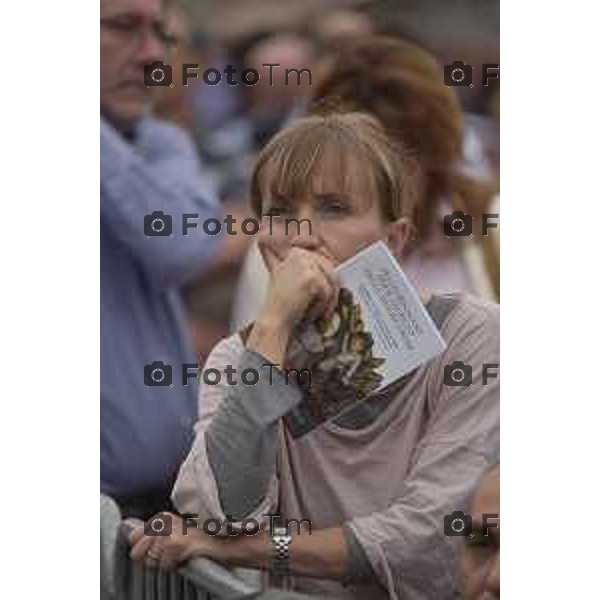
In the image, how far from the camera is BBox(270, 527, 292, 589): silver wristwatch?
6.26ft

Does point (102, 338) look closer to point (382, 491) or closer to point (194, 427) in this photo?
point (194, 427)

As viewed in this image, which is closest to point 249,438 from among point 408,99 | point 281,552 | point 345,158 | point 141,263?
point 281,552

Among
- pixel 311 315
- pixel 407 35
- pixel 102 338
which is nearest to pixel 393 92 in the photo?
pixel 407 35

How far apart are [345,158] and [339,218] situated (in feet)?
0.27

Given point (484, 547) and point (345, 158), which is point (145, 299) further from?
point (484, 547)

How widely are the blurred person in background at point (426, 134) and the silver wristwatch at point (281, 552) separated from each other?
384mm

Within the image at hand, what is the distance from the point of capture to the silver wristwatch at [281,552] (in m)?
1.91

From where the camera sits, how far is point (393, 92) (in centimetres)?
190

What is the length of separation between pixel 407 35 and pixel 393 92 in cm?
8

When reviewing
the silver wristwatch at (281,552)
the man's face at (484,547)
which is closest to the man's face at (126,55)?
the silver wristwatch at (281,552)

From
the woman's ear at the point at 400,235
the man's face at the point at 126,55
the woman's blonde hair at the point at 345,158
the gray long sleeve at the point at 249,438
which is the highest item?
the man's face at the point at 126,55

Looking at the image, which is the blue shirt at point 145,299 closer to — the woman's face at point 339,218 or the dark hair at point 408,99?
the woman's face at point 339,218

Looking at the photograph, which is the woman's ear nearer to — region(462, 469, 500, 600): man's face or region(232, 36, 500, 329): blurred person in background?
region(232, 36, 500, 329): blurred person in background

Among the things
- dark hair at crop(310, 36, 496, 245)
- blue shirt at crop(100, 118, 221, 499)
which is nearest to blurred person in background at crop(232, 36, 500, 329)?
dark hair at crop(310, 36, 496, 245)
